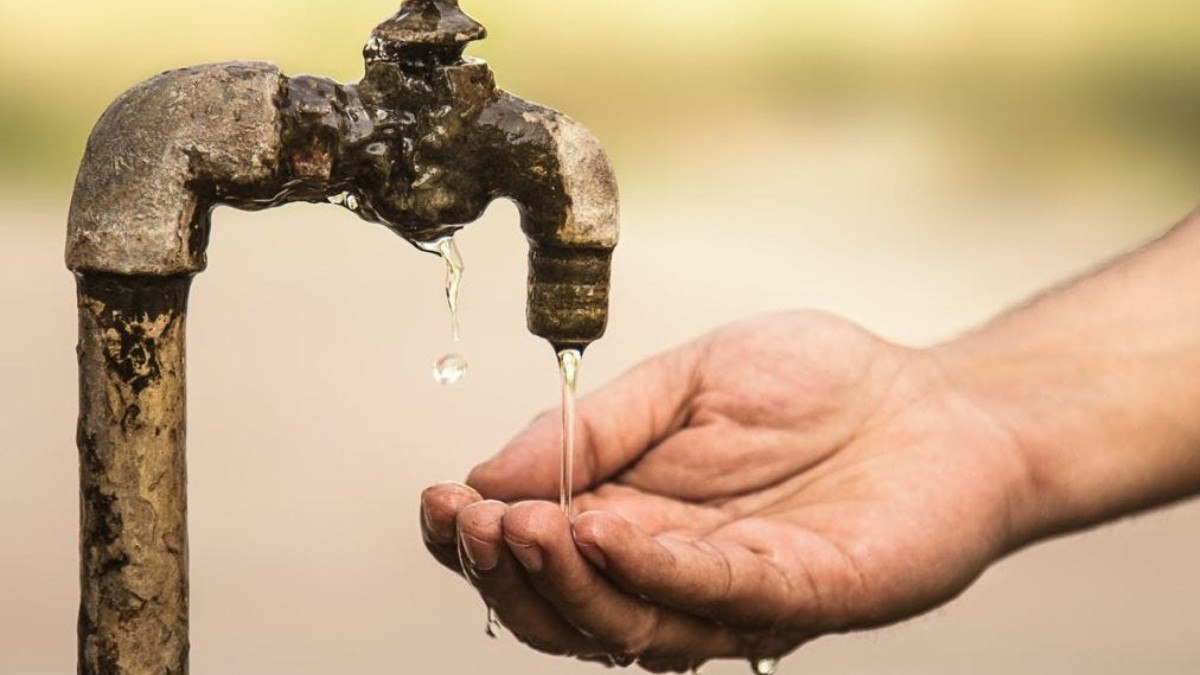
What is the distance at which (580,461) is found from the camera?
1.42m

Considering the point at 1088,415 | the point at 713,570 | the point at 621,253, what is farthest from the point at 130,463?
the point at 621,253

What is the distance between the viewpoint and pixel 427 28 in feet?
3.47

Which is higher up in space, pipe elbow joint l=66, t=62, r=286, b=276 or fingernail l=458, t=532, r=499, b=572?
pipe elbow joint l=66, t=62, r=286, b=276

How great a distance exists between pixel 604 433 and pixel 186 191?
50 cm

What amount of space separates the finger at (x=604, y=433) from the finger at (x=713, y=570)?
140 mm

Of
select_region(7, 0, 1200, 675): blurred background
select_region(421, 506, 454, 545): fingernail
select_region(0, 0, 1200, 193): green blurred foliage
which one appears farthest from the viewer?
select_region(0, 0, 1200, 193): green blurred foliage

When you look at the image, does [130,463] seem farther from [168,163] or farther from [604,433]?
[604,433]

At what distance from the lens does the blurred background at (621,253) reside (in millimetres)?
2447

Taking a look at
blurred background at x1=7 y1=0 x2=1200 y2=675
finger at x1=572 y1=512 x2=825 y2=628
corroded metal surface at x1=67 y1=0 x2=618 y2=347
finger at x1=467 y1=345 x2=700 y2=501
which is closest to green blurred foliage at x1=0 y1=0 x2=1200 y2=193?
blurred background at x1=7 y1=0 x2=1200 y2=675

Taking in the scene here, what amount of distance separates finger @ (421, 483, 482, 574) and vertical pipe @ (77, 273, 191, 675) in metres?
0.24

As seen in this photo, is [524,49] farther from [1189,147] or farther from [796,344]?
[796,344]

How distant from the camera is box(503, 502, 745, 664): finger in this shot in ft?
3.73

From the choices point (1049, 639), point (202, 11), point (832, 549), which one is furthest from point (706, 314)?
point (832, 549)

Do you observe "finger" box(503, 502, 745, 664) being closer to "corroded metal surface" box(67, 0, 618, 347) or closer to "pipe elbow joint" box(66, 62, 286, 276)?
"corroded metal surface" box(67, 0, 618, 347)
